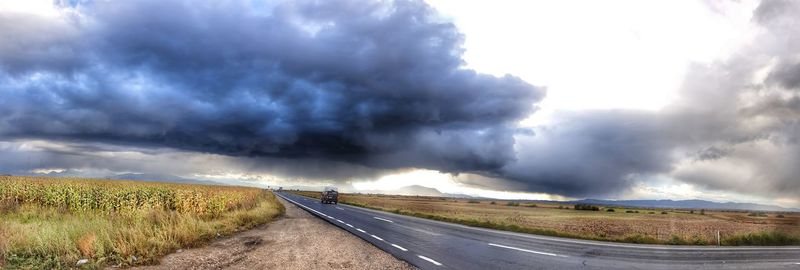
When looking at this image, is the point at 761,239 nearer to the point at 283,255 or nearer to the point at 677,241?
the point at 677,241

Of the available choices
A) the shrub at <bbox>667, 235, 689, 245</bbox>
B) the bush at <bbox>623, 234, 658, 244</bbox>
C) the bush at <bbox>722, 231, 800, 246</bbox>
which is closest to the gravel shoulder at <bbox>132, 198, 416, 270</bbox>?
the bush at <bbox>623, 234, 658, 244</bbox>

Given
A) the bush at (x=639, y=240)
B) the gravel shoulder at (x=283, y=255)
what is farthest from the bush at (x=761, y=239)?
the gravel shoulder at (x=283, y=255)

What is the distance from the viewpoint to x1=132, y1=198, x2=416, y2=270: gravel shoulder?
11.1 m

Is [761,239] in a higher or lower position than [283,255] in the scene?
higher

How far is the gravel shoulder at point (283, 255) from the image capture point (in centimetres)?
1106

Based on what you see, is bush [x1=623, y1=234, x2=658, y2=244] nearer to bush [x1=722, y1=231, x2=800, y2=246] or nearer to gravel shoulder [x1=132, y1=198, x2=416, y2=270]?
bush [x1=722, y1=231, x2=800, y2=246]

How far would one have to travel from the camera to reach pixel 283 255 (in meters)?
12.7

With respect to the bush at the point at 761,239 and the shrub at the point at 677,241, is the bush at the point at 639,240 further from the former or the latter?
the bush at the point at 761,239

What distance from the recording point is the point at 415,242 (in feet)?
55.6

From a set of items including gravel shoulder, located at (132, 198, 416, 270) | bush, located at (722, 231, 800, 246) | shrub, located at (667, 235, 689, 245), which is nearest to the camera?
gravel shoulder, located at (132, 198, 416, 270)

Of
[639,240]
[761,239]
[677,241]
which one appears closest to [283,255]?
[639,240]

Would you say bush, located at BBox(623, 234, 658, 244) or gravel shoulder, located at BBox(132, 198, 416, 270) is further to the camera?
bush, located at BBox(623, 234, 658, 244)

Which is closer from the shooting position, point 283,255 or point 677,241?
point 283,255

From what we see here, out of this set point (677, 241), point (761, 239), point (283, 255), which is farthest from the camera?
point (761, 239)
